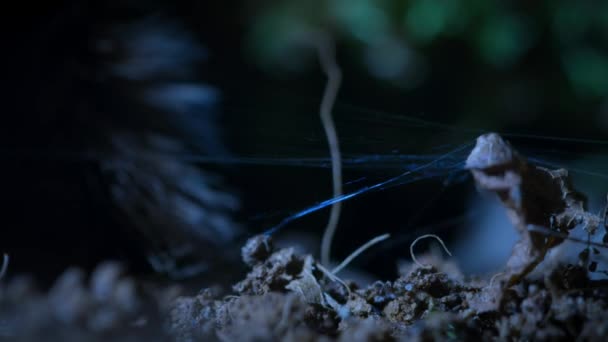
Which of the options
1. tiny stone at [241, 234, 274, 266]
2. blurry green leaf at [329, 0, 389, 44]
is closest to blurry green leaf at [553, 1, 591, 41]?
blurry green leaf at [329, 0, 389, 44]

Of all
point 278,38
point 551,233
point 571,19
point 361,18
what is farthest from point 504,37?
point 551,233

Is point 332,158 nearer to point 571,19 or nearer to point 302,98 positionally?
point 302,98

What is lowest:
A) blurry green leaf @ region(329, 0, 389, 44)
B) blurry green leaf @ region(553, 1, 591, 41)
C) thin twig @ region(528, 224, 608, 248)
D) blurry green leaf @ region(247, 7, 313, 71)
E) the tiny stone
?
the tiny stone

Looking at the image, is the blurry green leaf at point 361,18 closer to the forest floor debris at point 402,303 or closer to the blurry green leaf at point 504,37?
the blurry green leaf at point 504,37

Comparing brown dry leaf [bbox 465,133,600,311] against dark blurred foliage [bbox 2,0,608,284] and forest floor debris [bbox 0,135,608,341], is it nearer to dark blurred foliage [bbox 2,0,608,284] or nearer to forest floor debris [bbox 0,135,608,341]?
forest floor debris [bbox 0,135,608,341]

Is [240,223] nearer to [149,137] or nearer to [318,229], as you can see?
[318,229]

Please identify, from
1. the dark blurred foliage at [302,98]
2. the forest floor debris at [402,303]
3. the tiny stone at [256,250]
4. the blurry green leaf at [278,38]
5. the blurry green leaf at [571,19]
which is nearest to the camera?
the forest floor debris at [402,303]

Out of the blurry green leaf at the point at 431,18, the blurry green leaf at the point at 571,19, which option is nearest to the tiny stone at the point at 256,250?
the blurry green leaf at the point at 431,18

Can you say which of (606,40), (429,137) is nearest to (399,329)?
(429,137)
